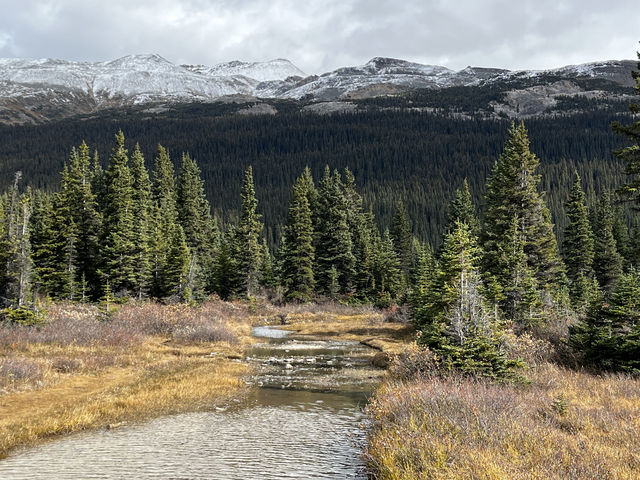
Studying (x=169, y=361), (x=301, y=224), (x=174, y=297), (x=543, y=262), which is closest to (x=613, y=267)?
(x=543, y=262)

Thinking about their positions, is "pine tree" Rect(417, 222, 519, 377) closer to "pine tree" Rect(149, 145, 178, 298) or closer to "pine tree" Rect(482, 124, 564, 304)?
"pine tree" Rect(482, 124, 564, 304)

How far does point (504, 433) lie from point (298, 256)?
5456cm

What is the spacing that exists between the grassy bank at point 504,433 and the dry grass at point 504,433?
2 centimetres

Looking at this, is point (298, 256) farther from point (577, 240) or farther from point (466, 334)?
point (466, 334)

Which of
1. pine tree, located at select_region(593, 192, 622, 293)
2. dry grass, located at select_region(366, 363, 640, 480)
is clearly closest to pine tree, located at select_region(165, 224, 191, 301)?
dry grass, located at select_region(366, 363, 640, 480)

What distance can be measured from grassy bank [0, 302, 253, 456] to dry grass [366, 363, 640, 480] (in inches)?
332

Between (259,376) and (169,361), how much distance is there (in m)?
5.34

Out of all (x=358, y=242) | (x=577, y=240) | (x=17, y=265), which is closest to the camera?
(x=17, y=265)

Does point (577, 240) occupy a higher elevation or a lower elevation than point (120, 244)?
lower

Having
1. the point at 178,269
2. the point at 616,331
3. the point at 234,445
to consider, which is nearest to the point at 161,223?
the point at 178,269

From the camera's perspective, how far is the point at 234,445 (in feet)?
41.8

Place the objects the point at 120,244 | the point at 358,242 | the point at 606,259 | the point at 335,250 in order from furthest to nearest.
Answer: the point at 358,242
the point at 606,259
the point at 335,250
the point at 120,244

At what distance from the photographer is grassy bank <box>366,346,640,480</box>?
796 centimetres

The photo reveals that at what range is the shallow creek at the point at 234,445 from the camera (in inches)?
424
